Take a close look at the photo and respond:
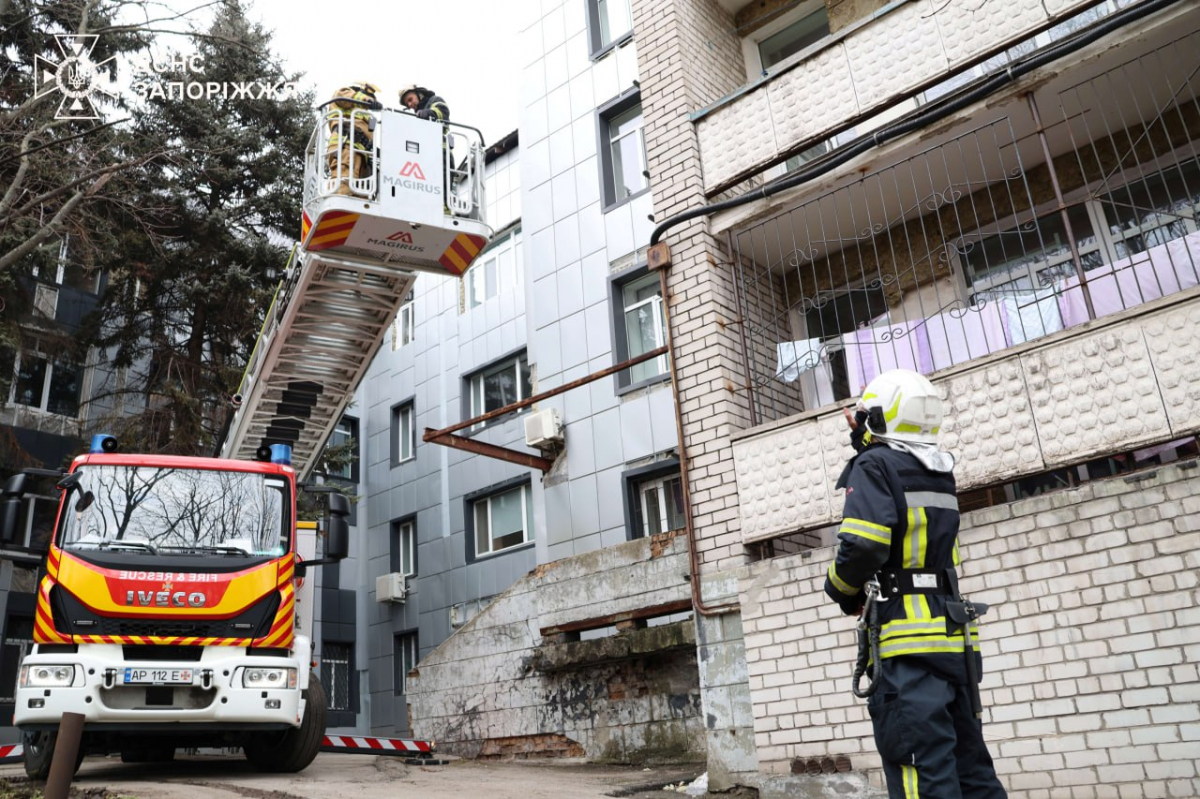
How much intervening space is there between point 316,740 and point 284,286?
5.29 meters

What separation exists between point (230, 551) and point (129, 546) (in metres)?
0.78

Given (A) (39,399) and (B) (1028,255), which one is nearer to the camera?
(B) (1028,255)

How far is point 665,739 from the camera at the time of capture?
10.1 meters

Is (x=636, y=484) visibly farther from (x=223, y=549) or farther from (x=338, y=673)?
(x=338, y=673)

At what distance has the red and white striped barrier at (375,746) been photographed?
11.1 metres

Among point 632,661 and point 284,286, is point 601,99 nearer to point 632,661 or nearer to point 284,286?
point 284,286

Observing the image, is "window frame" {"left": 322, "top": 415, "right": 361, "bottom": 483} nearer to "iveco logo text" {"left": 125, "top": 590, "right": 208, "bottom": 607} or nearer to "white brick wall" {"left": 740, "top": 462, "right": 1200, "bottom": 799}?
"iveco logo text" {"left": 125, "top": 590, "right": 208, "bottom": 607}

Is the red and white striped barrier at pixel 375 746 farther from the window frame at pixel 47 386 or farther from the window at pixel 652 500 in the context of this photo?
the window frame at pixel 47 386

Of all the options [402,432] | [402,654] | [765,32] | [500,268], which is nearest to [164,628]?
[765,32]

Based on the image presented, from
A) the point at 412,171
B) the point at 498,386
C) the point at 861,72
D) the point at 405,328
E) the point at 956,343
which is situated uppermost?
the point at 405,328

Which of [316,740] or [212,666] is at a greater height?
[212,666]

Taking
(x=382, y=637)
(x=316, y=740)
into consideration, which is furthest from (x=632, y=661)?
(x=382, y=637)

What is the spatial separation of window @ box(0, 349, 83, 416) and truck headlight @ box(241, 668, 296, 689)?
14.3 metres

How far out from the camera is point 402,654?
21594 mm
